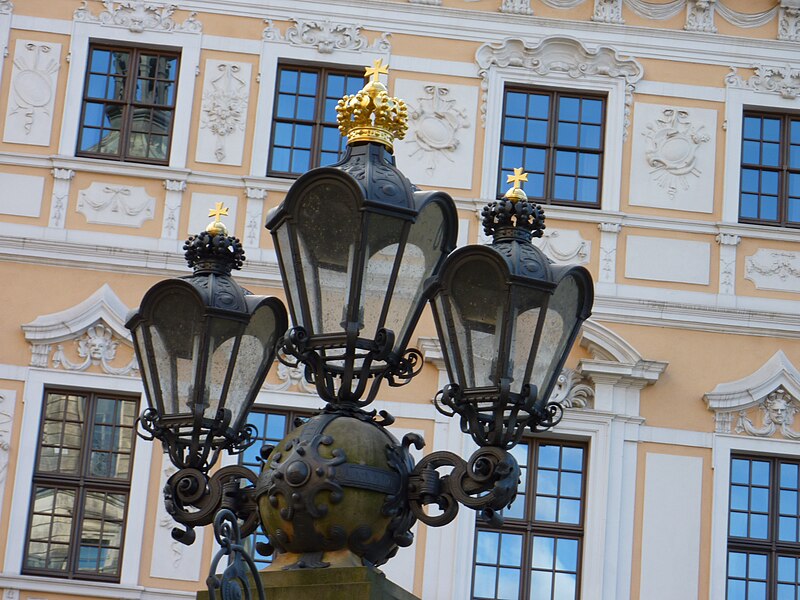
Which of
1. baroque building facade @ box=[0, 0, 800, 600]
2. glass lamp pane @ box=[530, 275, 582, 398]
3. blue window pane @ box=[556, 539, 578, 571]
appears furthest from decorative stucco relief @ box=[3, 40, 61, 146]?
glass lamp pane @ box=[530, 275, 582, 398]

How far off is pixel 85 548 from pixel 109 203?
2.83 meters

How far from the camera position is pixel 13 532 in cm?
1430

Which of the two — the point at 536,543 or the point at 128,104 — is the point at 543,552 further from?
the point at 128,104

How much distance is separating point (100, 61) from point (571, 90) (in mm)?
4019

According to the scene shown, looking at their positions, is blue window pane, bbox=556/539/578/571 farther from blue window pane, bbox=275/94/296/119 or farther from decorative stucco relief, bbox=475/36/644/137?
blue window pane, bbox=275/94/296/119

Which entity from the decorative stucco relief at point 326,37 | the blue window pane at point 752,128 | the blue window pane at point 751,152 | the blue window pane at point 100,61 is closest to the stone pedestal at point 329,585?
the decorative stucco relief at point 326,37

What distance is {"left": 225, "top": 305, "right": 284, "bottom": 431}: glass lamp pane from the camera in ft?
20.5

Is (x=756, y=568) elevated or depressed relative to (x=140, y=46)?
depressed

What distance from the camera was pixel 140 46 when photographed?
1548 centimetres

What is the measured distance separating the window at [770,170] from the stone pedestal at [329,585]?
1085 cm

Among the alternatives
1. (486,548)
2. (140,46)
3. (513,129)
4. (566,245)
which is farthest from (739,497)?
(140,46)

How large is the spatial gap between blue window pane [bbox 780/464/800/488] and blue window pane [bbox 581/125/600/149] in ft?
10.2

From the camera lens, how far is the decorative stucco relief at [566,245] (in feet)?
49.8

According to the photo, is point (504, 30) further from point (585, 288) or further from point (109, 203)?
point (585, 288)
